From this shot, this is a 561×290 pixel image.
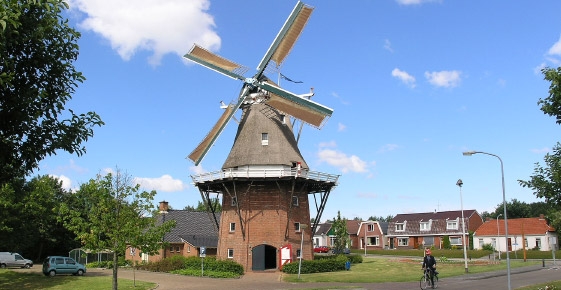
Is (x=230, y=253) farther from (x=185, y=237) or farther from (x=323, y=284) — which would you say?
(x=185, y=237)

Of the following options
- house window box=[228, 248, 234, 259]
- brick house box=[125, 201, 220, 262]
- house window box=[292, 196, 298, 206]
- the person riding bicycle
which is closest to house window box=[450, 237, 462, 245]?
brick house box=[125, 201, 220, 262]

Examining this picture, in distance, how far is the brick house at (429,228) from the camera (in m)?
73.9

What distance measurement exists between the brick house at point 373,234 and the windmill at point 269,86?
48.2 metres

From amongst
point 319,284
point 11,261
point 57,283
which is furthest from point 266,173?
point 11,261

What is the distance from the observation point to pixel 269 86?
39.2 metres

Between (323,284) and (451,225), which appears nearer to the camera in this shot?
(323,284)

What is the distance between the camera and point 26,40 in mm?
9477

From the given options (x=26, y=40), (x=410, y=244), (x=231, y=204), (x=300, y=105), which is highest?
(x=300, y=105)

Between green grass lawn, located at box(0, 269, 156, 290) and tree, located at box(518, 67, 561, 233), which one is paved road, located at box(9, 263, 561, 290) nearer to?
green grass lawn, located at box(0, 269, 156, 290)

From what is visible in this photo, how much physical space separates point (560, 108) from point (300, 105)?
24558 millimetres

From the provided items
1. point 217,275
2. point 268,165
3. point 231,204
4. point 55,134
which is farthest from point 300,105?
point 55,134

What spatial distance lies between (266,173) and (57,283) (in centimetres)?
1563

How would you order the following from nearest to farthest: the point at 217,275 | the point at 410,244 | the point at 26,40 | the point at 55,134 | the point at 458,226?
the point at 26,40
the point at 55,134
the point at 217,275
the point at 458,226
the point at 410,244

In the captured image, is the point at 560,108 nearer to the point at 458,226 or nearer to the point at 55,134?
the point at 55,134
